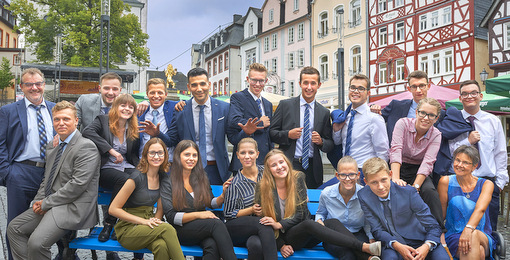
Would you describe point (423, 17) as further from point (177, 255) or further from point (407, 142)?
point (177, 255)

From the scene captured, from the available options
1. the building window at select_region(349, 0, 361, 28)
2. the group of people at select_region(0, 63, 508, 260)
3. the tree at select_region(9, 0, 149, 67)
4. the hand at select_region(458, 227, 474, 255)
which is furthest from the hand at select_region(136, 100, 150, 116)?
the tree at select_region(9, 0, 149, 67)

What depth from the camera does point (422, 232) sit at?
3.88 m

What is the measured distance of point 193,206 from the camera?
427cm

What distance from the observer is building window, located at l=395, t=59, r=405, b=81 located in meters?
27.6

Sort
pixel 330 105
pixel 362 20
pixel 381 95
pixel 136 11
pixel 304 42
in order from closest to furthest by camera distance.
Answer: pixel 381 95 → pixel 362 20 → pixel 330 105 → pixel 304 42 → pixel 136 11

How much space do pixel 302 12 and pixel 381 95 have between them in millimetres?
12022

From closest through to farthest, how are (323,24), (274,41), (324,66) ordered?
(324,66) → (323,24) → (274,41)

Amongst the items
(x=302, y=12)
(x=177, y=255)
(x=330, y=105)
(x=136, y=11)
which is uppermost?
(x=136, y=11)

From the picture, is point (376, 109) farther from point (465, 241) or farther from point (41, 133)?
point (41, 133)

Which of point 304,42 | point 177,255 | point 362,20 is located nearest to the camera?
point 177,255

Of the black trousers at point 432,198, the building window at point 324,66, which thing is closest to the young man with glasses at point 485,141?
the black trousers at point 432,198

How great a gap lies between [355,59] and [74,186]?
95.9ft

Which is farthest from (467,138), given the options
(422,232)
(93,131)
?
(93,131)

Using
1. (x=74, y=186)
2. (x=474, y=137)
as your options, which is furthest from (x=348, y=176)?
(x=74, y=186)
